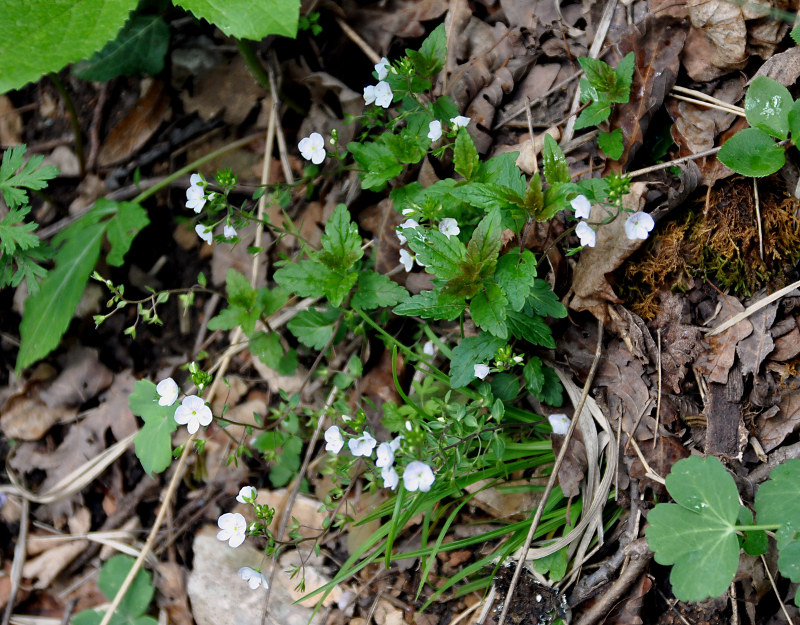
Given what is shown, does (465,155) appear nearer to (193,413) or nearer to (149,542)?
(193,413)

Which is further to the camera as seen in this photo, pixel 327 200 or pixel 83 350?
pixel 83 350

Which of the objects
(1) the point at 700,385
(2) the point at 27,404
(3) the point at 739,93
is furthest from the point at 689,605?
(2) the point at 27,404

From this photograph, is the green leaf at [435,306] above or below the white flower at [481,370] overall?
above

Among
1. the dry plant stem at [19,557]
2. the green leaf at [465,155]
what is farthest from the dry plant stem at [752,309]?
the dry plant stem at [19,557]

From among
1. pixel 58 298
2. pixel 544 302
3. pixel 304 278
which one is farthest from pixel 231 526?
pixel 58 298

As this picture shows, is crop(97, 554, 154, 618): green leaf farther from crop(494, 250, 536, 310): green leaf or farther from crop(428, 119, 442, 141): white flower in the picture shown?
crop(428, 119, 442, 141): white flower

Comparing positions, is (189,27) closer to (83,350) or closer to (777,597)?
(83,350)

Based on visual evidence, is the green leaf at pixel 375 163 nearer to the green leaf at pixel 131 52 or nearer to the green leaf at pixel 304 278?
the green leaf at pixel 304 278
